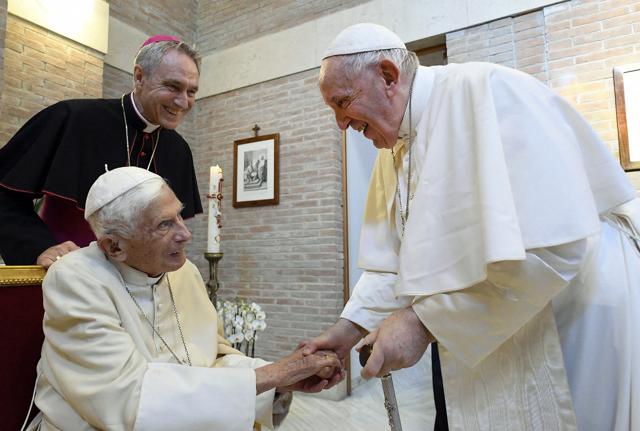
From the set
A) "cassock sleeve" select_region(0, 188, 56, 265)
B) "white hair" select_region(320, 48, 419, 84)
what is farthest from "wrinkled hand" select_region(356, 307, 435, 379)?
"cassock sleeve" select_region(0, 188, 56, 265)

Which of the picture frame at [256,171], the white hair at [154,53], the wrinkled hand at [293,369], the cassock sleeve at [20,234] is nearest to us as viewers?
the wrinkled hand at [293,369]

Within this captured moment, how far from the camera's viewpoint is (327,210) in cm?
504

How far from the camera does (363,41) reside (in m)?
1.43

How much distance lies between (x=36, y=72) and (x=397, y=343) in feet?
14.9

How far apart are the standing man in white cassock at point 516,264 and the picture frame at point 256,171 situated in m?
4.16

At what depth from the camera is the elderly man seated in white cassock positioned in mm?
1356

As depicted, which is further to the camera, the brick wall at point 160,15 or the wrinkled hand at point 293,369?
the brick wall at point 160,15

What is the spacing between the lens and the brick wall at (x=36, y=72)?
13.4ft

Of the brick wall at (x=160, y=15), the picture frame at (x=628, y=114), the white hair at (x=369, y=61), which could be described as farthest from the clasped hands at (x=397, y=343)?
the brick wall at (x=160, y=15)

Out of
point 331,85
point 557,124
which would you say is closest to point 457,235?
point 557,124

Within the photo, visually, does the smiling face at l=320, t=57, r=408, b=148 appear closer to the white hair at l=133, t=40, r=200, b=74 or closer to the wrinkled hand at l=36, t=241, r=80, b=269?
the white hair at l=133, t=40, r=200, b=74

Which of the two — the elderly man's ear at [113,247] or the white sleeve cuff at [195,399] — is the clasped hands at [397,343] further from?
the elderly man's ear at [113,247]

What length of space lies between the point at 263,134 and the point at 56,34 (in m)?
2.33

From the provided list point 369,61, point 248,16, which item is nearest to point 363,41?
point 369,61
